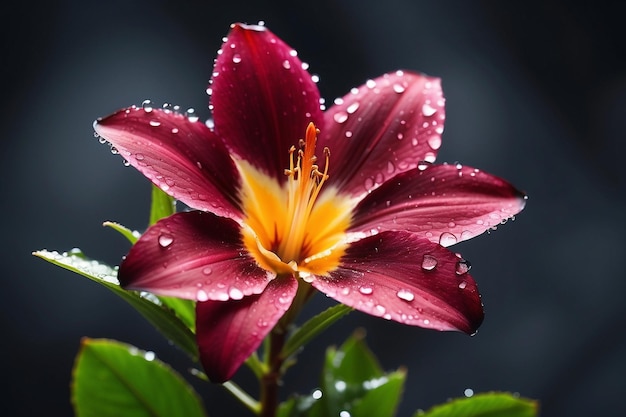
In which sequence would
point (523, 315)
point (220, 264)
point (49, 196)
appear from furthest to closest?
point (523, 315) → point (49, 196) → point (220, 264)

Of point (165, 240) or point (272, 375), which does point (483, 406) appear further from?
point (165, 240)

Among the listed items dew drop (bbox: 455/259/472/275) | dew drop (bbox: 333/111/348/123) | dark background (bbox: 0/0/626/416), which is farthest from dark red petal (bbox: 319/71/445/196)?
dark background (bbox: 0/0/626/416)

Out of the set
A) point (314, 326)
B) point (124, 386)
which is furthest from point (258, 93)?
point (124, 386)

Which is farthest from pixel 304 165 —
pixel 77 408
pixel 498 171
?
pixel 498 171

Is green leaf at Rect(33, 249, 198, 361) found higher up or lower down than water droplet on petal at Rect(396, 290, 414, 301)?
lower down

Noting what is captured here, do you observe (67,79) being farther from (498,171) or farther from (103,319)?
(498,171)

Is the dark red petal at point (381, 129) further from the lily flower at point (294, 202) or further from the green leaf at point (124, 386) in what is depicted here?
the green leaf at point (124, 386)

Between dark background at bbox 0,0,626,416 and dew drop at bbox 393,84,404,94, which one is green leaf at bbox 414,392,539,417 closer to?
dew drop at bbox 393,84,404,94
